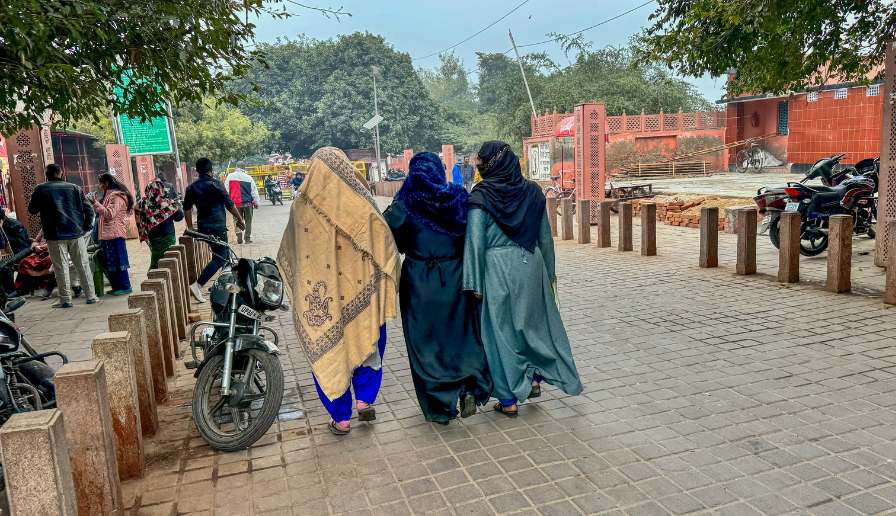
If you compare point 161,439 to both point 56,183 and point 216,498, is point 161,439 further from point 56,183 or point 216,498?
point 56,183

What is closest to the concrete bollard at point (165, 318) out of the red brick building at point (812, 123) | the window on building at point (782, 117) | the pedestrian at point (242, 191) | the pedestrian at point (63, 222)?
the pedestrian at point (63, 222)

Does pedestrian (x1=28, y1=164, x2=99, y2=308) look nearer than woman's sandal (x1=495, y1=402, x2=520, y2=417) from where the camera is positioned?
No

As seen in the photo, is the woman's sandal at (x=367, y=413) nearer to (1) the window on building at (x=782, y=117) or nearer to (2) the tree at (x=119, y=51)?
(2) the tree at (x=119, y=51)

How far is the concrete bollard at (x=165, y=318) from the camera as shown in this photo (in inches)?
213

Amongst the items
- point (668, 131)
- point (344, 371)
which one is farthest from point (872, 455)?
point (668, 131)

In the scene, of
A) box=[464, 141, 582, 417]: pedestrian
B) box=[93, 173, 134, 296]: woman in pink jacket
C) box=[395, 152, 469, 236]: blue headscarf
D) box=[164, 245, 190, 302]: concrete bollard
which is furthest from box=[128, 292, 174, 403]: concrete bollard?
box=[93, 173, 134, 296]: woman in pink jacket

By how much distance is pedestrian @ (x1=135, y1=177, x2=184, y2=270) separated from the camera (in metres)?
8.35

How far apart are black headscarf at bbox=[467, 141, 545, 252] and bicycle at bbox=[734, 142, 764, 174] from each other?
88.6 feet

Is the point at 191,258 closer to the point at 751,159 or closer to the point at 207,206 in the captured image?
the point at 207,206

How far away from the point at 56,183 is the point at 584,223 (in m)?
7.94

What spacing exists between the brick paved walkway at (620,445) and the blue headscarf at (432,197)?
1225mm

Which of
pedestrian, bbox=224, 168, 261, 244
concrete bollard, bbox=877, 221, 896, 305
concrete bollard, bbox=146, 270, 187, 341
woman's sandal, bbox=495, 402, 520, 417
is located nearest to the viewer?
woman's sandal, bbox=495, 402, 520, 417

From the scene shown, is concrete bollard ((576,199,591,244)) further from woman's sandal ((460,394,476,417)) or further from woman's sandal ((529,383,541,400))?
woman's sandal ((460,394,476,417))

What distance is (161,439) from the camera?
423 centimetres
